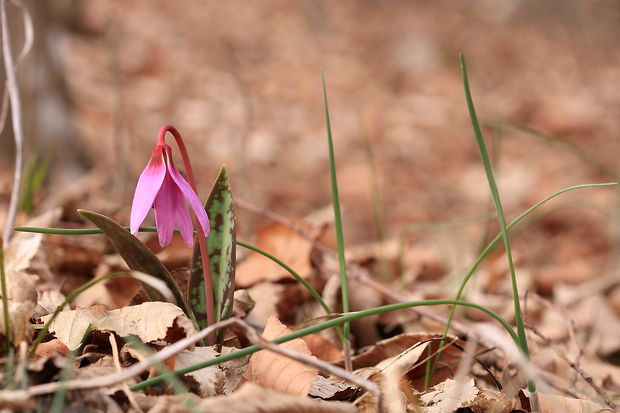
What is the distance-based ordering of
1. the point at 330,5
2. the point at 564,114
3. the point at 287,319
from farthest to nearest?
the point at 330,5 → the point at 564,114 → the point at 287,319

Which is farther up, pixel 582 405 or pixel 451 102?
pixel 451 102

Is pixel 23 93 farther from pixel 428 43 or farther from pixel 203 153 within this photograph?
pixel 428 43

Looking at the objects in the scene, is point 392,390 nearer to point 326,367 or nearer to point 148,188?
point 326,367

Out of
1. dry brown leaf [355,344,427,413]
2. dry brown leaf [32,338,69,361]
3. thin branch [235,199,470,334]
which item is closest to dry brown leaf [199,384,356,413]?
dry brown leaf [355,344,427,413]

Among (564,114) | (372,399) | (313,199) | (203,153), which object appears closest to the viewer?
(372,399)

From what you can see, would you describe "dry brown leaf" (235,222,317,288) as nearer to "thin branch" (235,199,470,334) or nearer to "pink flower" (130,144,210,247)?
"thin branch" (235,199,470,334)

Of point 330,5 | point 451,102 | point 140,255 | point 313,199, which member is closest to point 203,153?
point 313,199
